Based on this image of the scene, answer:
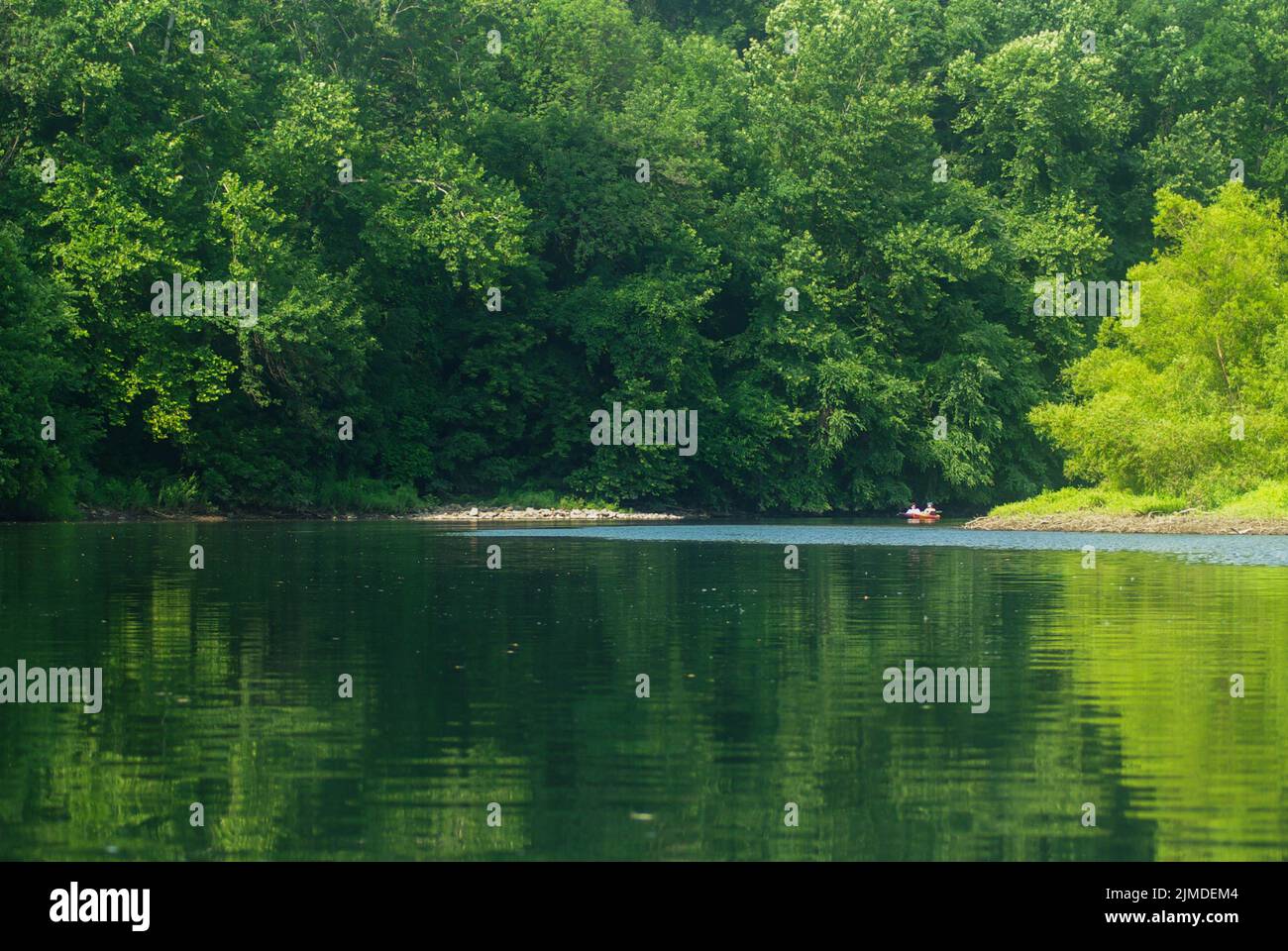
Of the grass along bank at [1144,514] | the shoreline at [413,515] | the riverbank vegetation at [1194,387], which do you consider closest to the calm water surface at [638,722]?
the grass along bank at [1144,514]

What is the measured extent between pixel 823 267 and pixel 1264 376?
20.1 m

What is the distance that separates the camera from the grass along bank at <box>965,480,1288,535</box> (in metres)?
57.7

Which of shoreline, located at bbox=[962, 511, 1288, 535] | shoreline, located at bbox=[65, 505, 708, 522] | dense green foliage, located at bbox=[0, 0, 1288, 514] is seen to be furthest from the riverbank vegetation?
shoreline, located at bbox=[65, 505, 708, 522]

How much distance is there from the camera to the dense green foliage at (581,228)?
60.8 m

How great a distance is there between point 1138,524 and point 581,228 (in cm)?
2574

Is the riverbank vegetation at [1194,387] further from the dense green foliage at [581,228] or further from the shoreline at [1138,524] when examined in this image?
the shoreline at [1138,524]

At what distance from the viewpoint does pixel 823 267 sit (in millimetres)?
80625

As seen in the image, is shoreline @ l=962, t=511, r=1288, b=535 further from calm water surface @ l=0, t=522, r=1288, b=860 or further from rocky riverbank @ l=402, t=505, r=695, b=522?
calm water surface @ l=0, t=522, r=1288, b=860

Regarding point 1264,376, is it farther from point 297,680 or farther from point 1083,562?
point 297,680

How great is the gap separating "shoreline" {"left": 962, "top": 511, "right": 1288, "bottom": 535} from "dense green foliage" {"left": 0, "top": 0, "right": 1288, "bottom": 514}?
3.59m

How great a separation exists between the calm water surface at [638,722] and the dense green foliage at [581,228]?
98.3 ft

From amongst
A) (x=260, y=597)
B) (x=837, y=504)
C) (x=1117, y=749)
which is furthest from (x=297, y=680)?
(x=837, y=504)

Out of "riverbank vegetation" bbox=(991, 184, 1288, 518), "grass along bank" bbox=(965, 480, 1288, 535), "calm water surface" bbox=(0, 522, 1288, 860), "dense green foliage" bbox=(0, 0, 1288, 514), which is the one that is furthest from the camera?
"riverbank vegetation" bbox=(991, 184, 1288, 518)

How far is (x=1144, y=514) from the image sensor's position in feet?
203
